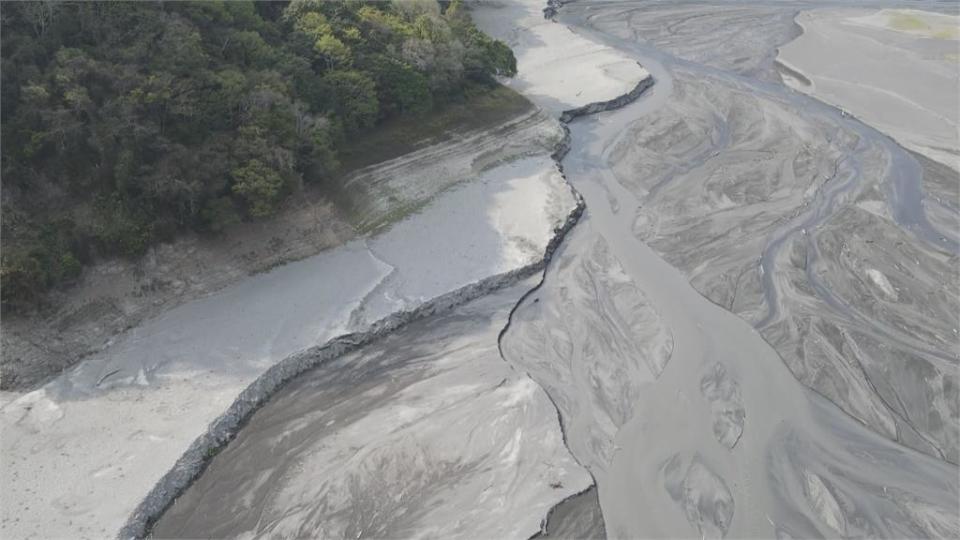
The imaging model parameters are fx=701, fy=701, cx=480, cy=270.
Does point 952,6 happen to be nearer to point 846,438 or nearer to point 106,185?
point 846,438

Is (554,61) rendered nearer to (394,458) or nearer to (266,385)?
(266,385)

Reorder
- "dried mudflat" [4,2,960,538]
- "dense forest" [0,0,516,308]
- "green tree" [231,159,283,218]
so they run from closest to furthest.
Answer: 1. "dried mudflat" [4,2,960,538]
2. "dense forest" [0,0,516,308]
3. "green tree" [231,159,283,218]

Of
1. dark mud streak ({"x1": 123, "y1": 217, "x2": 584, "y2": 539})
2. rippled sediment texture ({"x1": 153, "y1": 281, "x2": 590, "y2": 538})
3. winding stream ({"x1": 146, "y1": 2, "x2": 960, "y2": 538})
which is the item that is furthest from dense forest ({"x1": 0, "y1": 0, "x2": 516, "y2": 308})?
winding stream ({"x1": 146, "y1": 2, "x2": 960, "y2": 538})

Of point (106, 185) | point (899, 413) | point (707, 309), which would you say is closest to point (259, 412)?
point (106, 185)

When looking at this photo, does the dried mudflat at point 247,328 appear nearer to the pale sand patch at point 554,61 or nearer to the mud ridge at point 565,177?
the mud ridge at point 565,177

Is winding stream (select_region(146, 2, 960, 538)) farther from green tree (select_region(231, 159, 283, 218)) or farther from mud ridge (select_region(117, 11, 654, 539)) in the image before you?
green tree (select_region(231, 159, 283, 218))

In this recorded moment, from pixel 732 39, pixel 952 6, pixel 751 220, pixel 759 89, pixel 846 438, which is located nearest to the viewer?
pixel 846 438

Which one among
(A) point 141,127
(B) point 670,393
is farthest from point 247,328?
(B) point 670,393

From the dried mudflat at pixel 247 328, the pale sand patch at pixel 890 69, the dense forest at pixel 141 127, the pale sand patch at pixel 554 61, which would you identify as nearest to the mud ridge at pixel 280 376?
the dried mudflat at pixel 247 328
